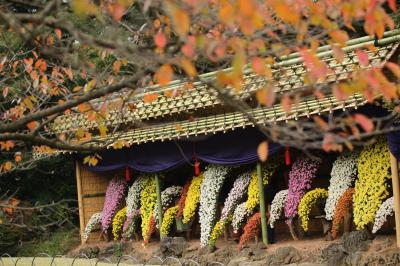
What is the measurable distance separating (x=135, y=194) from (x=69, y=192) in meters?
3.95

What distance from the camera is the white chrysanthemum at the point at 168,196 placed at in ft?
41.8

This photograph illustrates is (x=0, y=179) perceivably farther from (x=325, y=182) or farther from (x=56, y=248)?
(x=325, y=182)

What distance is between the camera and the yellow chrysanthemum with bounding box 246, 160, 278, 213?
10984mm

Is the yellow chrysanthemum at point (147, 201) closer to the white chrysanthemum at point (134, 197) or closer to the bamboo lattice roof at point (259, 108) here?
the white chrysanthemum at point (134, 197)

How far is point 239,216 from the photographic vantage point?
1104 cm

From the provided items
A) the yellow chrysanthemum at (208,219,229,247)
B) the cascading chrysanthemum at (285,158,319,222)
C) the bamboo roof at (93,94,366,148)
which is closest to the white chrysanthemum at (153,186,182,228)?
the bamboo roof at (93,94,366,148)

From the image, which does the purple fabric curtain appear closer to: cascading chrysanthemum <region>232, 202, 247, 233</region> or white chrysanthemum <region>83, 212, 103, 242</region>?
cascading chrysanthemum <region>232, 202, 247, 233</region>

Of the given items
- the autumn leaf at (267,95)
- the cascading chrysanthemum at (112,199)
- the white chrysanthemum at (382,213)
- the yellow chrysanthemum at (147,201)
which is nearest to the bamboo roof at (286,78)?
the yellow chrysanthemum at (147,201)

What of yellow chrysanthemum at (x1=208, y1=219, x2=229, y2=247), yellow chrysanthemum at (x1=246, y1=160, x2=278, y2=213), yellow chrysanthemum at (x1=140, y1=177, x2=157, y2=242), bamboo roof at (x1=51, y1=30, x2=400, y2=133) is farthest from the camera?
yellow chrysanthemum at (x1=140, y1=177, x2=157, y2=242)

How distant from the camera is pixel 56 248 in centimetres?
1412

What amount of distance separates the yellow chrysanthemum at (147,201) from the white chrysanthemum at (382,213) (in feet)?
15.9

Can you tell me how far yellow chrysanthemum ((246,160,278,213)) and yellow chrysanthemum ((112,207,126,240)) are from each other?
3.27 metres

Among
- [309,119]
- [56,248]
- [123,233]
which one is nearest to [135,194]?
[123,233]

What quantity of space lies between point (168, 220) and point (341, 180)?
3.52m
